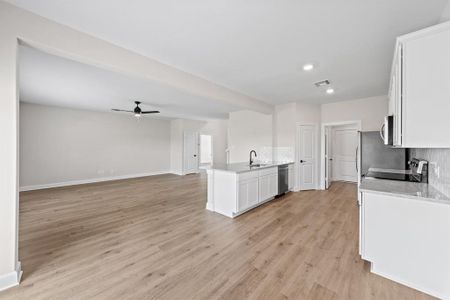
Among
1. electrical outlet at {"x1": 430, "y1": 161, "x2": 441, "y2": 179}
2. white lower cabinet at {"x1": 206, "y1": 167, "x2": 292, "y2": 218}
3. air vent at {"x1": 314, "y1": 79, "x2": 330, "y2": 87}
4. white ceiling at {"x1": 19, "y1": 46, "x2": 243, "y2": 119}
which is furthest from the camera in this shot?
air vent at {"x1": 314, "y1": 79, "x2": 330, "y2": 87}

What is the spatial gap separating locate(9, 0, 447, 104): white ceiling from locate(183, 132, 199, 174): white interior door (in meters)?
5.48

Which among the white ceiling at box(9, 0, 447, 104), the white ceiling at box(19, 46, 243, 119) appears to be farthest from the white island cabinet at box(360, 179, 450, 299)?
the white ceiling at box(19, 46, 243, 119)

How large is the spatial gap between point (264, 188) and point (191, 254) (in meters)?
2.26

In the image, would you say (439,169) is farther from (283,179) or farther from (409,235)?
(283,179)

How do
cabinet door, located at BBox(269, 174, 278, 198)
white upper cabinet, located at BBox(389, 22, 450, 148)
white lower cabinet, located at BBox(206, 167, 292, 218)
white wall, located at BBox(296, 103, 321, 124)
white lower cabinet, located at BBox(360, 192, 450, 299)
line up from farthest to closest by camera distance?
white wall, located at BBox(296, 103, 321, 124) < cabinet door, located at BBox(269, 174, 278, 198) < white lower cabinet, located at BBox(206, 167, 292, 218) < white lower cabinet, located at BBox(360, 192, 450, 299) < white upper cabinet, located at BBox(389, 22, 450, 148)

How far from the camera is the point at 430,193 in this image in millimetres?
1774

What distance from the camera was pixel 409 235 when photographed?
1.71 m

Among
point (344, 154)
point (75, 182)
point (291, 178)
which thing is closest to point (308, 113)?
point (291, 178)

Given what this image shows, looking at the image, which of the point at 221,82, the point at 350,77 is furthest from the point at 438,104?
the point at 221,82

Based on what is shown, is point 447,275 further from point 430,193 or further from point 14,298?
point 14,298

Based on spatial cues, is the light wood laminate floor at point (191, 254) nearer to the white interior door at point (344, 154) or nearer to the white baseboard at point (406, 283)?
the white baseboard at point (406, 283)

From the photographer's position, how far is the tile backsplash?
1711 millimetres

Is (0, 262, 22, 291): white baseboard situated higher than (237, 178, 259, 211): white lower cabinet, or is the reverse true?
(237, 178, 259, 211): white lower cabinet

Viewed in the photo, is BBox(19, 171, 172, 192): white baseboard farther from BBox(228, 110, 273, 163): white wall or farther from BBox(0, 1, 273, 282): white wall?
BBox(0, 1, 273, 282): white wall
